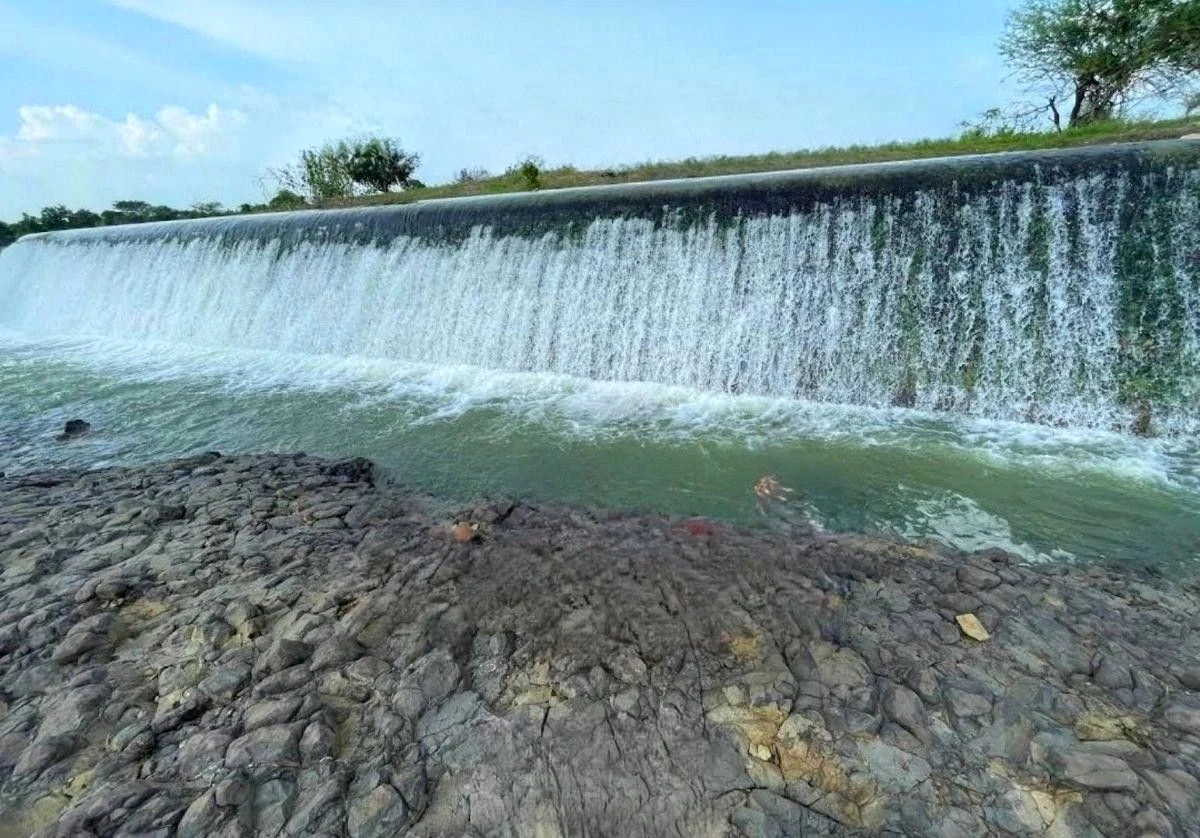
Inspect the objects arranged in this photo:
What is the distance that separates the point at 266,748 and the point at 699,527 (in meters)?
2.77

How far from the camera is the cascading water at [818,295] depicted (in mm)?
5902

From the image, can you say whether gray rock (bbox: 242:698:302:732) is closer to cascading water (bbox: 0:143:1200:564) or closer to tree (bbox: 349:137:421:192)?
cascading water (bbox: 0:143:1200:564)

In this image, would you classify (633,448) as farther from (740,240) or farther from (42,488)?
(42,488)

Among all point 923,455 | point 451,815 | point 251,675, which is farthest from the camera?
point 923,455

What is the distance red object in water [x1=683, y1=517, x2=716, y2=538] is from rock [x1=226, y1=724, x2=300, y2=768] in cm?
253

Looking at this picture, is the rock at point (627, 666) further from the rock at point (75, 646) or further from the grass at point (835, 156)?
the grass at point (835, 156)

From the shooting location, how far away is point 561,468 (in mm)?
5406

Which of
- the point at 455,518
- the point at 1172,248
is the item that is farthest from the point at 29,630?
the point at 1172,248

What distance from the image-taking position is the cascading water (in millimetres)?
5902

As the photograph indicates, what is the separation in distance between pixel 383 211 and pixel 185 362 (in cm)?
428

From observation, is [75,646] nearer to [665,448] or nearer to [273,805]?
[273,805]


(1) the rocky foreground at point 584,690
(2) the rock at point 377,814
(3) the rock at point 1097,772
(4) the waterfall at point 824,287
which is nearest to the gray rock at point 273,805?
(1) the rocky foreground at point 584,690

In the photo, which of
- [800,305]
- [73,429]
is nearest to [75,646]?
[73,429]

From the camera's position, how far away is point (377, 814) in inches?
83.4
